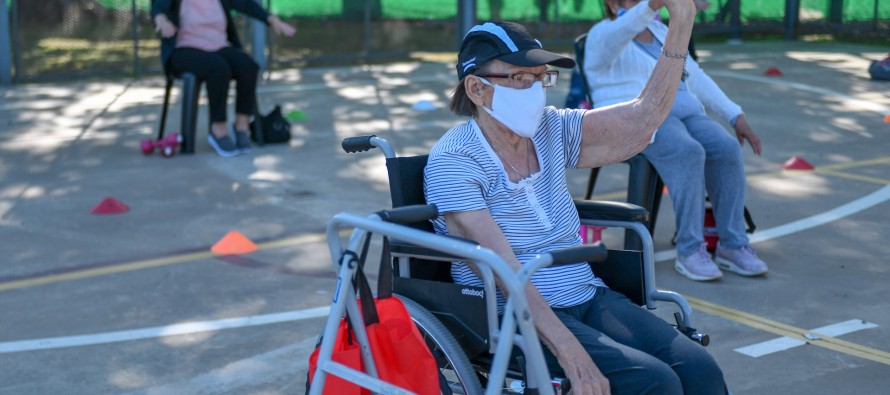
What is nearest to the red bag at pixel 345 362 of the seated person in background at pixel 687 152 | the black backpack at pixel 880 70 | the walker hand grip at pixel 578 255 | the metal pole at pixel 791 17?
the walker hand grip at pixel 578 255

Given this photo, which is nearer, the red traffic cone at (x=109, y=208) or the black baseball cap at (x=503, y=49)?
the black baseball cap at (x=503, y=49)

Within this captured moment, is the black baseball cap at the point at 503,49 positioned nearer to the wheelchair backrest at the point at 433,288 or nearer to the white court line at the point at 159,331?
the wheelchair backrest at the point at 433,288

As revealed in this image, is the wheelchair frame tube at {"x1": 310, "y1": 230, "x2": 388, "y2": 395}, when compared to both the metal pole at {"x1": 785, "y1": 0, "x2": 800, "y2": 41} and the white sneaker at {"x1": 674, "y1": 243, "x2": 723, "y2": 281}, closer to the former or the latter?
the white sneaker at {"x1": 674, "y1": 243, "x2": 723, "y2": 281}

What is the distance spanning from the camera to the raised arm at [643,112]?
3.75 m

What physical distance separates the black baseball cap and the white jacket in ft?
6.65

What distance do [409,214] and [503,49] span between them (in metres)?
0.61

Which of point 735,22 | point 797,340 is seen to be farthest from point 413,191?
point 735,22

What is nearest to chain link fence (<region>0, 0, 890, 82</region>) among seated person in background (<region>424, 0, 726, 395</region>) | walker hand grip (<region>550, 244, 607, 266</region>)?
seated person in background (<region>424, 0, 726, 395</region>)

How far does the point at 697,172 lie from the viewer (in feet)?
19.0

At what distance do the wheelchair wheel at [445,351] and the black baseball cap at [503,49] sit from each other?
2.51 ft

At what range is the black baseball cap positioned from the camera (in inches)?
142

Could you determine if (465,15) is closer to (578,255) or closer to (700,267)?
(700,267)

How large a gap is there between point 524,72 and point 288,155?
549 cm

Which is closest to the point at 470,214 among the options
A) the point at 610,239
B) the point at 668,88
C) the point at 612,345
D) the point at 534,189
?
the point at 534,189
